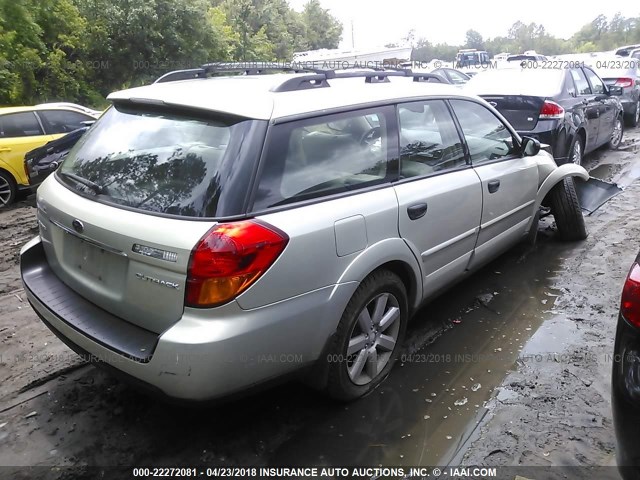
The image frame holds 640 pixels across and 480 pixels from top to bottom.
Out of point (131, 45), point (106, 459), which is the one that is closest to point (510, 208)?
point (106, 459)

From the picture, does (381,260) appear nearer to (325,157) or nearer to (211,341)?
(325,157)

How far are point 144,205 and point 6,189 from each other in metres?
6.64

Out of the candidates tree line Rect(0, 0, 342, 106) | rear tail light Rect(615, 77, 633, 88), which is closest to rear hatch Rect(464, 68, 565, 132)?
rear tail light Rect(615, 77, 633, 88)

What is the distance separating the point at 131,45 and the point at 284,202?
706 inches

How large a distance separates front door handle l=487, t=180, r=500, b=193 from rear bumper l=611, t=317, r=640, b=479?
1.89 meters

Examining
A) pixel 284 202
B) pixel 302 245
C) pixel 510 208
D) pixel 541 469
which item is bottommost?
pixel 541 469

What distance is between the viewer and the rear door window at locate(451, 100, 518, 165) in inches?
152

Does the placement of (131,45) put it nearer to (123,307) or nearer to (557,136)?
(557,136)

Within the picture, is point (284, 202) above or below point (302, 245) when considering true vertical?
above

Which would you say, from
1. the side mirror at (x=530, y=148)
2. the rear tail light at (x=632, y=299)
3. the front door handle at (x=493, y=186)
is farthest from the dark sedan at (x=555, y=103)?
the rear tail light at (x=632, y=299)

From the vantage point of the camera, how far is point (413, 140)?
131 inches

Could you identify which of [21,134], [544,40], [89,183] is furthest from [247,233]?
[544,40]

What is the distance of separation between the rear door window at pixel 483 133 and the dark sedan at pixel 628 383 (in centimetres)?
193

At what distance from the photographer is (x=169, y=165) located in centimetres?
254
